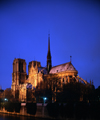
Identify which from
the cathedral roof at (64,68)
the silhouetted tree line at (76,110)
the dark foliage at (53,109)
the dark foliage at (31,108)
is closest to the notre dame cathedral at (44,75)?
the cathedral roof at (64,68)

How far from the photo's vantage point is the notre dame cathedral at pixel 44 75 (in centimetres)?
6800

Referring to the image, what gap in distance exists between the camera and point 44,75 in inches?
3091

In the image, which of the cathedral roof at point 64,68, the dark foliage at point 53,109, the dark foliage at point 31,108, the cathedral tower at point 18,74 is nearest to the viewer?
the dark foliage at point 53,109

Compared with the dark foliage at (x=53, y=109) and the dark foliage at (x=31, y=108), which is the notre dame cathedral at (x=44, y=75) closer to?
the dark foliage at (x=31, y=108)


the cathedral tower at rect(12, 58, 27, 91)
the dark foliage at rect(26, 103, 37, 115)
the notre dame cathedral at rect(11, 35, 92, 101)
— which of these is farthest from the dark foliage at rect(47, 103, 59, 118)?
the cathedral tower at rect(12, 58, 27, 91)

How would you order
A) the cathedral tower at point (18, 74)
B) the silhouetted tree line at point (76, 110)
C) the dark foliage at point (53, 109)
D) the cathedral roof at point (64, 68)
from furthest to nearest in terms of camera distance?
1. the cathedral tower at point (18, 74)
2. the cathedral roof at point (64, 68)
3. the dark foliage at point (53, 109)
4. the silhouetted tree line at point (76, 110)

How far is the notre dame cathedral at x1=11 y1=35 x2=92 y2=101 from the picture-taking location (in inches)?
2677

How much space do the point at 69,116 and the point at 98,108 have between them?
6650 millimetres


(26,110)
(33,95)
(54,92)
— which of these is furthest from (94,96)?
(33,95)

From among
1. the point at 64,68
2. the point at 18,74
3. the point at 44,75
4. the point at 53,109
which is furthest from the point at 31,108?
the point at 18,74

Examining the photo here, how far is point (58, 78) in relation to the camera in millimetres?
70875

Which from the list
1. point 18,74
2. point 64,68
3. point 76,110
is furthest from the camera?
point 18,74

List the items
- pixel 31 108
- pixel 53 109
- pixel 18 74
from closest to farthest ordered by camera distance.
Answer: pixel 53 109, pixel 31 108, pixel 18 74

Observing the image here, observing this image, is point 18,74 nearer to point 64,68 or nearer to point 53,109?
point 64,68
